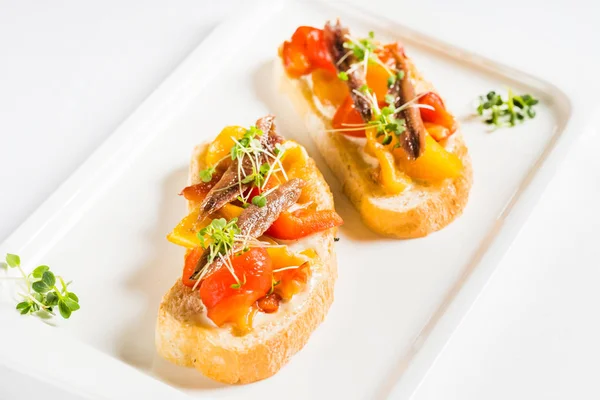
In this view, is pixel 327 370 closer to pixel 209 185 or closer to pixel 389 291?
pixel 389 291

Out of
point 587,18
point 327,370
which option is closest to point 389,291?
point 327,370

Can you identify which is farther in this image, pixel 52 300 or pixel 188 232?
pixel 188 232

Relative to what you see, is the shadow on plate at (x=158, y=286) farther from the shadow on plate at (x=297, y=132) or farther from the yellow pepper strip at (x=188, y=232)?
the shadow on plate at (x=297, y=132)

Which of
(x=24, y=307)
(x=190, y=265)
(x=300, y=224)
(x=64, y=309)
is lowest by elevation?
(x=300, y=224)

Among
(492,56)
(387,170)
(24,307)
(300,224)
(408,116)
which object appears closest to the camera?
(24,307)

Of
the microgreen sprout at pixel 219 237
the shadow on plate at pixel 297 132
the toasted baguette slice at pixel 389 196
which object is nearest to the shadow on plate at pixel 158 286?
the microgreen sprout at pixel 219 237

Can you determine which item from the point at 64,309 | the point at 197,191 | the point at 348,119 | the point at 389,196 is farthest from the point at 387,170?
the point at 64,309

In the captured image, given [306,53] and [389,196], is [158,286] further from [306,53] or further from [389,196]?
[306,53]
